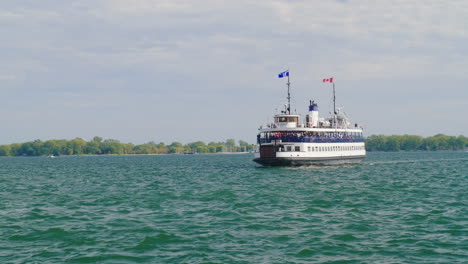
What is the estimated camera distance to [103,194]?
43.6 metres

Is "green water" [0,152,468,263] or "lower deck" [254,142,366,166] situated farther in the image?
"lower deck" [254,142,366,166]

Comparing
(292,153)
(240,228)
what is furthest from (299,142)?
(240,228)

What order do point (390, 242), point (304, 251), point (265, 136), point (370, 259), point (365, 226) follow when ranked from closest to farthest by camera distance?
1. point (370, 259)
2. point (304, 251)
3. point (390, 242)
4. point (365, 226)
5. point (265, 136)

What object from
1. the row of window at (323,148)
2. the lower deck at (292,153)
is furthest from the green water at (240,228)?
the row of window at (323,148)

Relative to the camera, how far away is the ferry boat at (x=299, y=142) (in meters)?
74.7

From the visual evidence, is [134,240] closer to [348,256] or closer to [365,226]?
[348,256]

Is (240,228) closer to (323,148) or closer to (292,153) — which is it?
(292,153)

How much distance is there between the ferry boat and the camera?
7469cm

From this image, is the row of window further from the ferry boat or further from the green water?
the green water

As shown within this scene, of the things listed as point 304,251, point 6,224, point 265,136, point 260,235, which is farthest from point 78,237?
point 265,136

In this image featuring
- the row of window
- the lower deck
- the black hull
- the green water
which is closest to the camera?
the green water

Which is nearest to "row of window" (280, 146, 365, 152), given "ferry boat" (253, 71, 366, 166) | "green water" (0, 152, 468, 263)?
"ferry boat" (253, 71, 366, 166)

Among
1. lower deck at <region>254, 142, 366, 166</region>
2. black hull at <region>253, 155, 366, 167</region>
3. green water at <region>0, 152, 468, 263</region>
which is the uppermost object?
lower deck at <region>254, 142, 366, 166</region>

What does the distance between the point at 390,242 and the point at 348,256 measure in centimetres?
321
